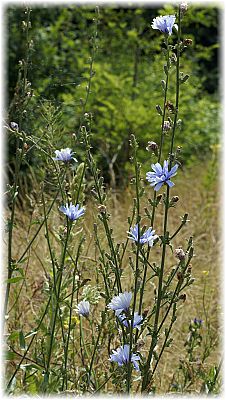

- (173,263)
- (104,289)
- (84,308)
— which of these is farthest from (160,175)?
(173,263)

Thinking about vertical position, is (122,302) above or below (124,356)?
above

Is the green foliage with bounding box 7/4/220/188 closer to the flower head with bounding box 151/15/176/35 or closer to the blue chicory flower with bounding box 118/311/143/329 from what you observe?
the flower head with bounding box 151/15/176/35

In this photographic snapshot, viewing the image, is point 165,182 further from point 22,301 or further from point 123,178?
point 123,178

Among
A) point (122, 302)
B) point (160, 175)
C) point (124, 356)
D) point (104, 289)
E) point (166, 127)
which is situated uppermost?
point (166, 127)

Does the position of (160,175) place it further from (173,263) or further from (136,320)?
(173,263)

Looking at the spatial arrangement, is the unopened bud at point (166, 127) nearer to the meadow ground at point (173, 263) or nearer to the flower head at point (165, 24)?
the flower head at point (165, 24)

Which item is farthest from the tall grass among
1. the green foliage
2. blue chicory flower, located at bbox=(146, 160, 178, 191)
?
the green foliage

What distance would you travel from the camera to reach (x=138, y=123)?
612 cm

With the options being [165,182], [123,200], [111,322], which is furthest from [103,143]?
[165,182]

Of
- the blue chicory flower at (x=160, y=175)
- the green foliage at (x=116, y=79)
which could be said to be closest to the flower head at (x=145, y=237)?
the blue chicory flower at (x=160, y=175)

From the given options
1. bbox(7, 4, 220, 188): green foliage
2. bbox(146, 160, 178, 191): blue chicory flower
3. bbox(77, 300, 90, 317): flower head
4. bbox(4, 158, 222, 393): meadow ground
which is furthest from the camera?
→ bbox(7, 4, 220, 188): green foliage

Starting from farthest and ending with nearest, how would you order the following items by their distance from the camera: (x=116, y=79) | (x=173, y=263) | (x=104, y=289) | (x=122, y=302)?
(x=116, y=79) → (x=173, y=263) → (x=104, y=289) → (x=122, y=302)

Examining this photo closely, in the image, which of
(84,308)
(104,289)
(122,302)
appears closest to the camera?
(122,302)

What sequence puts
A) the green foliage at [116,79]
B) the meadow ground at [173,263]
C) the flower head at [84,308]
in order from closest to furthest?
the flower head at [84,308] < the meadow ground at [173,263] < the green foliage at [116,79]
